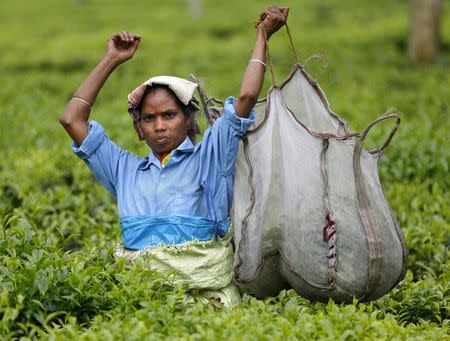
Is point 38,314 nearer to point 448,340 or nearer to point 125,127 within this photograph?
point 448,340

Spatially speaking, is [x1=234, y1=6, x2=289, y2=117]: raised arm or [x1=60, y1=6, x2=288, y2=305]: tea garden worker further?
[x1=60, y1=6, x2=288, y2=305]: tea garden worker

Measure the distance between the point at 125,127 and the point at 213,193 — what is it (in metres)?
5.83

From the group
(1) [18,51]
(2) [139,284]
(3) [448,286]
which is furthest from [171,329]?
(1) [18,51]

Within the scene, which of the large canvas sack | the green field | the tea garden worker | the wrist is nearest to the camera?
the green field

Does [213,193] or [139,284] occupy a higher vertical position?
[213,193]

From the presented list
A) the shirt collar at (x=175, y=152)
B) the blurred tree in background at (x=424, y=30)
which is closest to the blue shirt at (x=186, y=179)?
the shirt collar at (x=175, y=152)

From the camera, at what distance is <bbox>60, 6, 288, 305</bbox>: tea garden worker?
158 inches

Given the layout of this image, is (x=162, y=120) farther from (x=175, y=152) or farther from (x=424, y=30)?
(x=424, y=30)

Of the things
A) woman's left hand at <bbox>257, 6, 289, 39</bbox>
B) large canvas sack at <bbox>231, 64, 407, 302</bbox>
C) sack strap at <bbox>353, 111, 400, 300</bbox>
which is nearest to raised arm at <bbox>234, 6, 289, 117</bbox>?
woman's left hand at <bbox>257, 6, 289, 39</bbox>

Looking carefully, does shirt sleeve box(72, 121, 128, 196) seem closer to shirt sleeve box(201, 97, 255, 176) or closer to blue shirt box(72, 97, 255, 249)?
blue shirt box(72, 97, 255, 249)

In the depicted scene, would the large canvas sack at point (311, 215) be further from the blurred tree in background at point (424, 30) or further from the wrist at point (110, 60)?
the blurred tree in background at point (424, 30)

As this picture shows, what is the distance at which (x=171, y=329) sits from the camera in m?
3.66

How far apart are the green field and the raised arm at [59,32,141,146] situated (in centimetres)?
61

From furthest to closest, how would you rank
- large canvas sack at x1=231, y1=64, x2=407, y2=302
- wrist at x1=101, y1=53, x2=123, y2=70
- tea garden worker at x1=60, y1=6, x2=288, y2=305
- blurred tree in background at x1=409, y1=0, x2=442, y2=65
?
1. blurred tree in background at x1=409, y1=0, x2=442, y2=65
2. wrist at x1=101, y1=53, x2=123, y2=70
3. tea garden worker at x1=60, y1=6, x2=288, y2=305
4. large canvas sack at x1=231, y1=64, x2=407, y2=302
